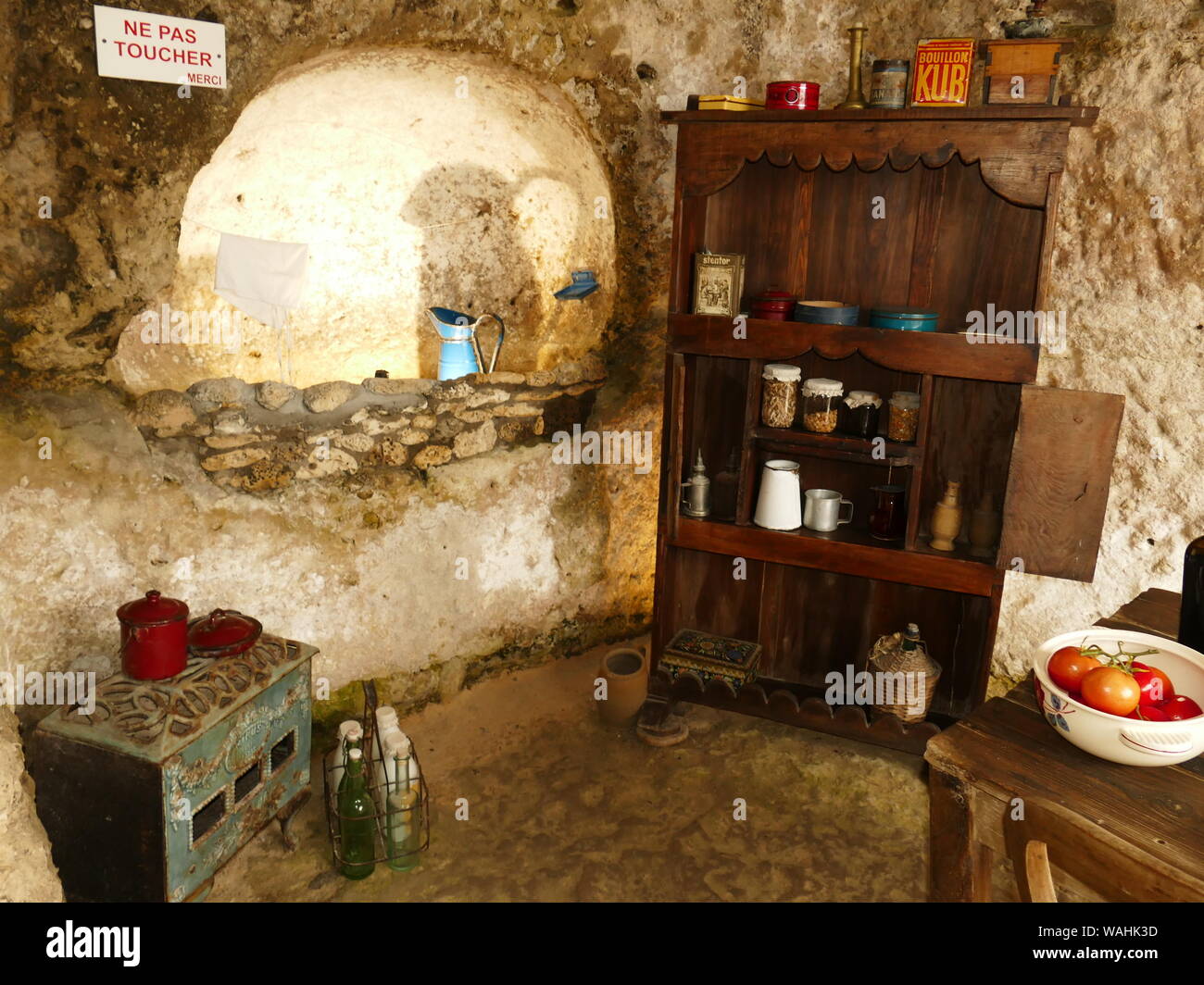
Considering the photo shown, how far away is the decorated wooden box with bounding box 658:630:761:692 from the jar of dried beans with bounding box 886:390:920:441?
913mm

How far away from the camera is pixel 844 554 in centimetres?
299

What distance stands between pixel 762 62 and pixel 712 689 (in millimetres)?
2170

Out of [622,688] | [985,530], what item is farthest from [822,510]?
[622,688]

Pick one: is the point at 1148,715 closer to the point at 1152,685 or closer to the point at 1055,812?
the point at 1152,685

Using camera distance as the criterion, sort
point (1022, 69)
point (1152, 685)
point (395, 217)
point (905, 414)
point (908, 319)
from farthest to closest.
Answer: point (395, 217)
point (905, 414)
point (908, 319)
point (1022, 69)
point (1152, 685)

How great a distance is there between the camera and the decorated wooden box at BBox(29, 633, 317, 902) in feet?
7.39

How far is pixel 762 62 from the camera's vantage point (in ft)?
10.9

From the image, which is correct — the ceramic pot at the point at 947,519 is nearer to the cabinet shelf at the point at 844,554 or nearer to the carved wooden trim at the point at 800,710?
the cabinet shelf at the point at 844,554

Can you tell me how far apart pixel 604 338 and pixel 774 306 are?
38.7 inches

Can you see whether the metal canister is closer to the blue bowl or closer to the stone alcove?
the blue bowl

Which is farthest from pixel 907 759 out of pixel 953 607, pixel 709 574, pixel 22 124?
pixel 22 124

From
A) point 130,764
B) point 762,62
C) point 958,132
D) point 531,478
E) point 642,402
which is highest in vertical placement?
point 762,62

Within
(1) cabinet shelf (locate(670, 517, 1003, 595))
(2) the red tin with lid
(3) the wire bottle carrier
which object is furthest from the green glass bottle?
(1) cabinet shelf (locate(670, 517, 1003, 595))

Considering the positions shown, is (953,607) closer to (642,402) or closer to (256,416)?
(642,402)
